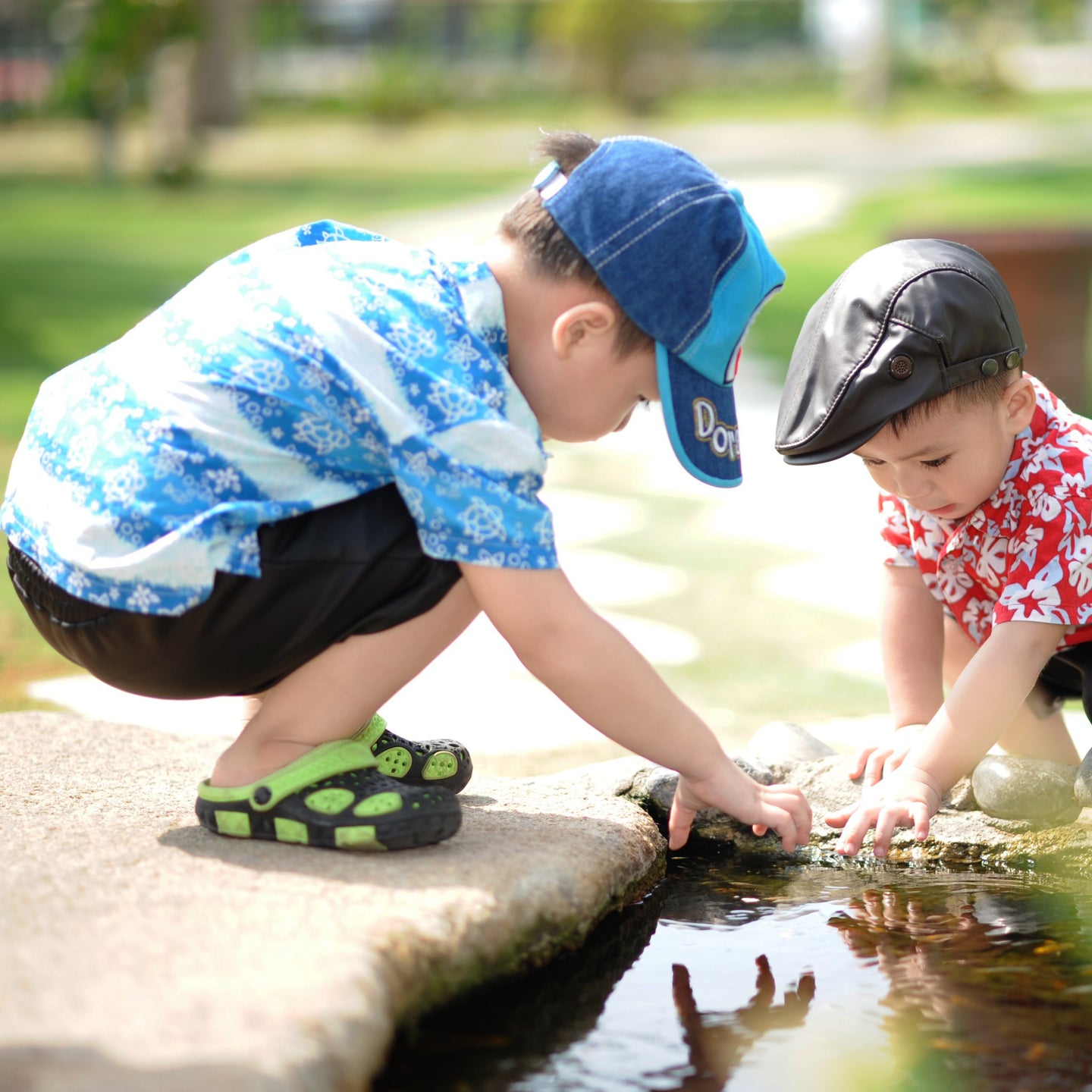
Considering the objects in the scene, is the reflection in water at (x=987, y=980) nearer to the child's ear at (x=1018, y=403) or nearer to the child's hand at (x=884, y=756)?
the child's hand at (x=884, y=756)

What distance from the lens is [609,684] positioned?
1578 mm

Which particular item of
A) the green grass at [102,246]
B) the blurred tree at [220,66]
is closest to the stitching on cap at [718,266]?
the green grass at [102,246]

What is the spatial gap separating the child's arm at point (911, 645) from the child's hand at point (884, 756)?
0.02 metres

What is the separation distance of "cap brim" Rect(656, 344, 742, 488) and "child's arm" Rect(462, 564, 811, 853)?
22 cm

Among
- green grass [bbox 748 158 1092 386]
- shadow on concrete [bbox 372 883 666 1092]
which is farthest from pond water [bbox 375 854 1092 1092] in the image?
green grass [bbox 748 158 1092 386]

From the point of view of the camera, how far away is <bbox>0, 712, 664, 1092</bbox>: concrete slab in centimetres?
115

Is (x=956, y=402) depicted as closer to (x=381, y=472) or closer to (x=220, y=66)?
(x=381, y=472)

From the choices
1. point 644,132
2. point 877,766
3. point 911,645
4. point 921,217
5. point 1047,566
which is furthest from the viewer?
point 644,132

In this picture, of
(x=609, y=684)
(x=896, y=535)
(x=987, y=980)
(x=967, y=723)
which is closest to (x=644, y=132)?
(x=896, y=535)

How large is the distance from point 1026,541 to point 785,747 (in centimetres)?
45

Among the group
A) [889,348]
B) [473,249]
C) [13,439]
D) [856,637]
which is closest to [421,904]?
[473,249]

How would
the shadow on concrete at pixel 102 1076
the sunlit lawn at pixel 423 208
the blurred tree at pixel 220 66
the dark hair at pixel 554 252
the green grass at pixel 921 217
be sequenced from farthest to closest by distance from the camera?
the blurred tree at pixel 220 66
the green grass at pixel 921 217
the sunlit lawn at pixel 423 208
the dark hair at pixel 554 252
the shadow on concrete at pixel 102 1076

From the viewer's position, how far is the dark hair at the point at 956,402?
1850 millimetres

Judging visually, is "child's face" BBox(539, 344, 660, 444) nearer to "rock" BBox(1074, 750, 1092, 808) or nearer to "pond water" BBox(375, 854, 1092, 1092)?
"pond water" BBox(375, 854, 1092, 1092)
